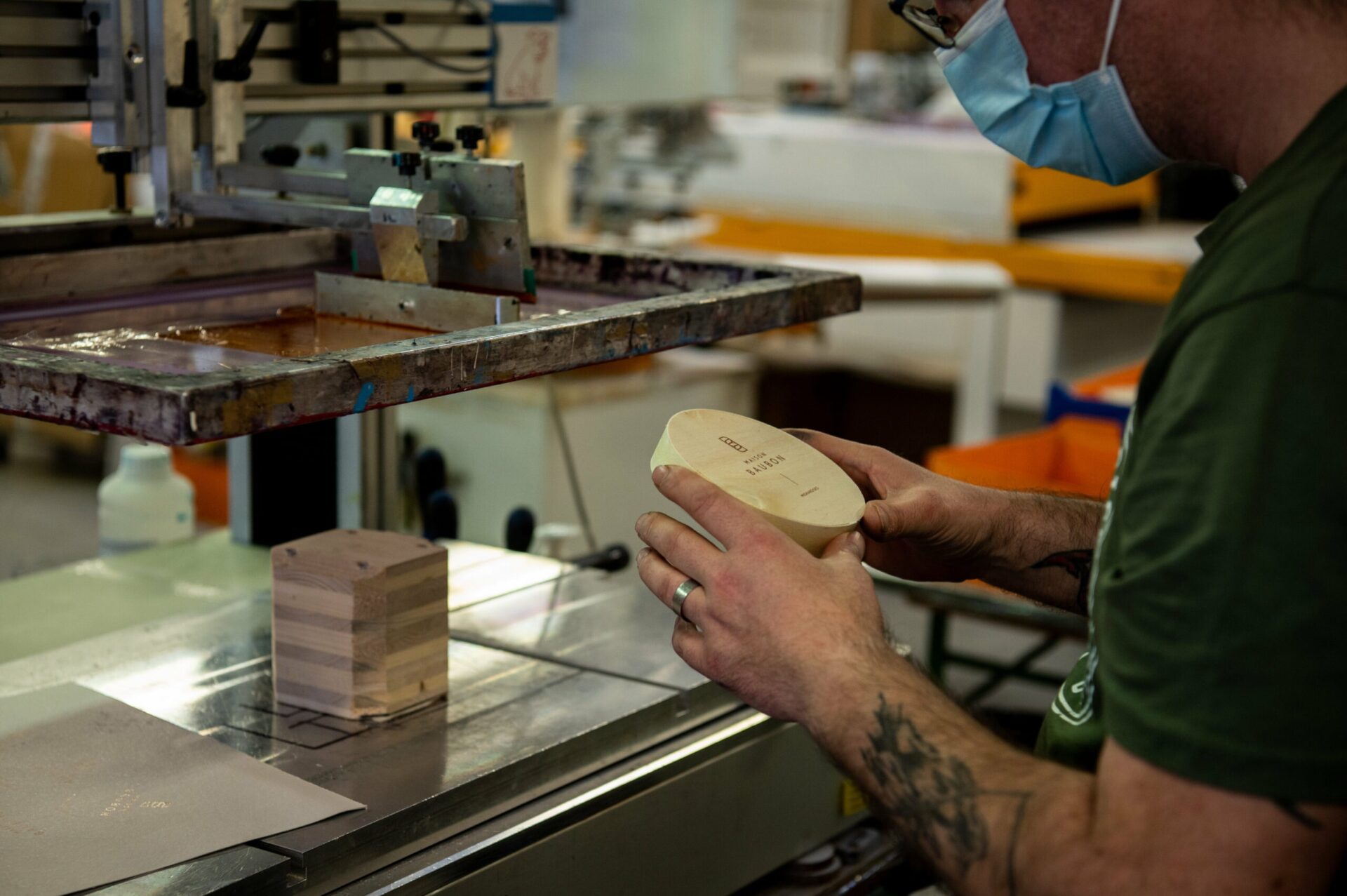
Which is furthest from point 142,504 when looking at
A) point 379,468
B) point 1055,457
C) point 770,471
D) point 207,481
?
point 207,481

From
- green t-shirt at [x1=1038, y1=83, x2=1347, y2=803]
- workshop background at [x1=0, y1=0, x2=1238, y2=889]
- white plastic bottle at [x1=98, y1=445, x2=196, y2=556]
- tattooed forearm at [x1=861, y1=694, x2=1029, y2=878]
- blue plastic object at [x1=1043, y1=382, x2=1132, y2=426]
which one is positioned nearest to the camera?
green t-shirt at [x1=1038, y1=83, x2=1347, y2=803]

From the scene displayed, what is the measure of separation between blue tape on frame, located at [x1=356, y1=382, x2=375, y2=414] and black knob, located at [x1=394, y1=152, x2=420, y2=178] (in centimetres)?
34

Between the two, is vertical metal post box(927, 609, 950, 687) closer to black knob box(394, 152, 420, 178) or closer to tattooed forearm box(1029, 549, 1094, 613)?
tattooed forearm box(1029, 549, 1094, 613)

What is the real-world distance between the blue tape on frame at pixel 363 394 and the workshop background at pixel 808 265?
0.82m

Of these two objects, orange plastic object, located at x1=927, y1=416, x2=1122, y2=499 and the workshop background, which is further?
the workshop background

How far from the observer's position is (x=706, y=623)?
0.91 m

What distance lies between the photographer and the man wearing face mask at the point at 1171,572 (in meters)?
0.69

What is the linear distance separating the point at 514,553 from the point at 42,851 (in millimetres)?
777

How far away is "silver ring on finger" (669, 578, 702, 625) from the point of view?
93 cm

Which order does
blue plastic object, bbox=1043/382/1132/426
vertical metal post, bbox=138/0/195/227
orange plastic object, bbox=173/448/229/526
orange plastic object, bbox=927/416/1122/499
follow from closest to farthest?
1. vertical metal post, bbox=138/0/195/227
2. orange plastic object, bbox=927/416/1122/499
3. blue plastic object, bbox=1043/382/1132/426
4. orange plastic object, bbox=173/448/229/526

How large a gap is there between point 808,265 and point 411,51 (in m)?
0.87

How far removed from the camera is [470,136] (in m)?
1.28

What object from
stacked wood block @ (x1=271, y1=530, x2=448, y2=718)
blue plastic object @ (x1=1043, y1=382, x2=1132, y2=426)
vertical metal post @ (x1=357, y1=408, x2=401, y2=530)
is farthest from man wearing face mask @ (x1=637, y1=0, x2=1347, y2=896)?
blue plastic object @ (x1=1043, y1=382, x2=1132, y2=426)

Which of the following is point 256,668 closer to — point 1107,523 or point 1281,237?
point 1107,523
